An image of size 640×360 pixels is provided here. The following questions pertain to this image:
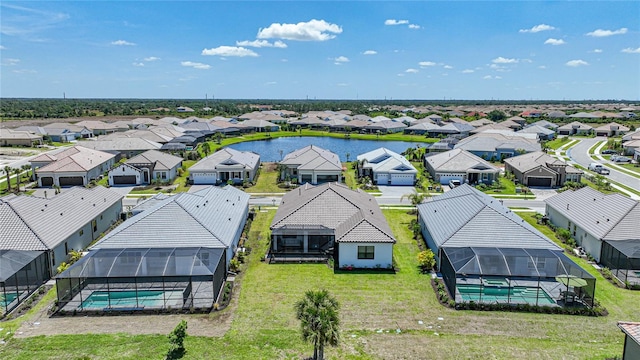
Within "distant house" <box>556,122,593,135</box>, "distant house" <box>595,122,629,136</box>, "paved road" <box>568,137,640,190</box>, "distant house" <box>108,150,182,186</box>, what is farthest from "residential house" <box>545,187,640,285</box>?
"distant house" <box>556,122,593,135</box>

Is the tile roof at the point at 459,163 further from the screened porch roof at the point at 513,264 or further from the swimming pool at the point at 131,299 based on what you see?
the swimming pool at the point at 131,299

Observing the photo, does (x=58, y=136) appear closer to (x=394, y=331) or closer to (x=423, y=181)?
(x=423, y=181)

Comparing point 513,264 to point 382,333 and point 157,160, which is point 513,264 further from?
point 157,160

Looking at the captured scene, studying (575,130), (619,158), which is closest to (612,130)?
(575,130)

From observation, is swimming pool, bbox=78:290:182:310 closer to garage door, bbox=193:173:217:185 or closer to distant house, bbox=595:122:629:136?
garage door, bbox=193:173:217:185

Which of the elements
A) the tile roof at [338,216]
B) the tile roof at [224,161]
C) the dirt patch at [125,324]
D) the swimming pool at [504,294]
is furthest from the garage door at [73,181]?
the swimming pool at [504,294]

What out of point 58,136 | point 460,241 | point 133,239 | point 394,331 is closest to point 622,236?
point 460,241

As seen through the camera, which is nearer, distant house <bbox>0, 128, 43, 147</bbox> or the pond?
distant house <bbox>0, 128, 43, 147</bbox>
